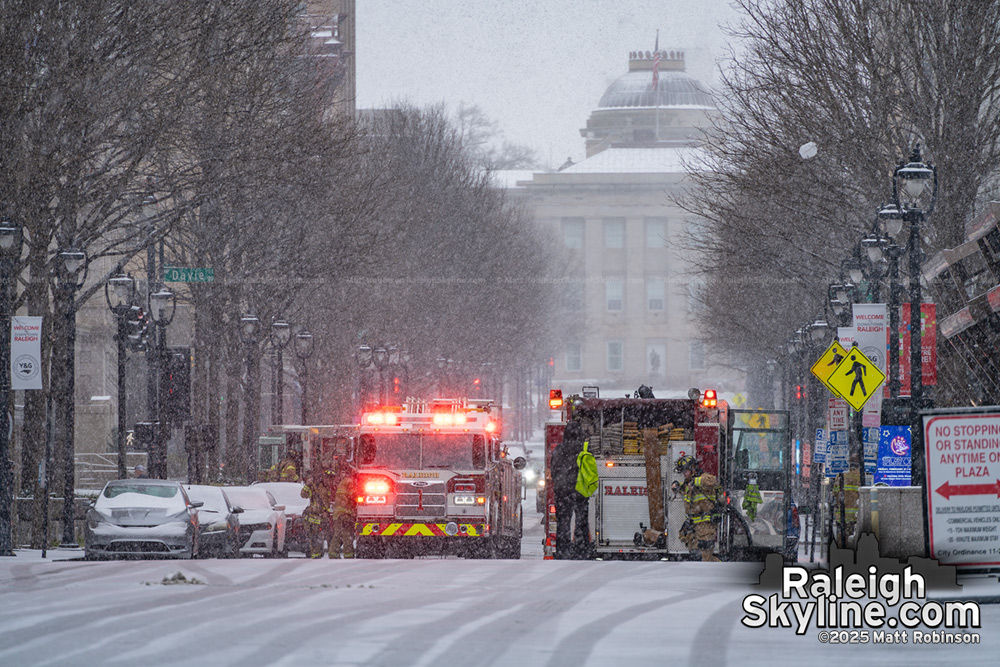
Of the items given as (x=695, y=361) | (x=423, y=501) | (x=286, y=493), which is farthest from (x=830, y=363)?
(x=695, y=361)

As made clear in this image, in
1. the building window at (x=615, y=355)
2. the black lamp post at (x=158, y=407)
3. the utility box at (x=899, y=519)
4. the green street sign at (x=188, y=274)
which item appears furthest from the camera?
the building window at (x=615, y=355)

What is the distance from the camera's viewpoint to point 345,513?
2470cm

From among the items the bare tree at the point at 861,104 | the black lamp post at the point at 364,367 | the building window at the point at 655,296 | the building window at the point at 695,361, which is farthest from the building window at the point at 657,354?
the bare tree at the point at 861,104

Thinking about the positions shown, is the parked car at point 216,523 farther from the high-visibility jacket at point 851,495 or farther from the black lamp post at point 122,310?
the high-visibility jacket at point 851,495

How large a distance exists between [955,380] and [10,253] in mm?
21074

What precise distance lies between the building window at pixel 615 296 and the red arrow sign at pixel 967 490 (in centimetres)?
13411

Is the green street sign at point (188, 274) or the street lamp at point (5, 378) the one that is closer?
the street lamp at point (5, 378)

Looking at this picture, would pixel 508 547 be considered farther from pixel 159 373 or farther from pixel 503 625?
pixel 503 625

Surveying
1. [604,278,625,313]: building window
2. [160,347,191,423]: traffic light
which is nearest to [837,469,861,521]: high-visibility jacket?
[160,347,191,423]: traffic light

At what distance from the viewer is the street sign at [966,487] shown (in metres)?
15.9

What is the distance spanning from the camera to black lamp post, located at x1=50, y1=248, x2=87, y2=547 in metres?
28.5

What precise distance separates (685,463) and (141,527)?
8587 mm

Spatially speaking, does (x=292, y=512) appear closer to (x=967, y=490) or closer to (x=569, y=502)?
(x=569, y=502)

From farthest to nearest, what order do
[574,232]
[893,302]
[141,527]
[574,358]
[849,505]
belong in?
[574,358]
[574,232]
[893,302]
[849,505]
[141,527]
